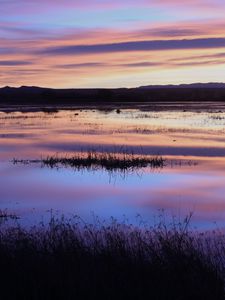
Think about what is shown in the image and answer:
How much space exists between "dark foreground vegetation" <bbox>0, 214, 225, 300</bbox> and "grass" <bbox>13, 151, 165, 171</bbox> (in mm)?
10822

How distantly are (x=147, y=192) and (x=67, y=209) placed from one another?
294 centimetres

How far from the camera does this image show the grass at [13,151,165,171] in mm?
21453

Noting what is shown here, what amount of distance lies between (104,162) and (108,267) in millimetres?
13743

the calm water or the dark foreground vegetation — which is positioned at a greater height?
the dark foreground vegetation

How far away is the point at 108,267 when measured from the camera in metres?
8.29

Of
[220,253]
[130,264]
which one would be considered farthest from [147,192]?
[130,264]

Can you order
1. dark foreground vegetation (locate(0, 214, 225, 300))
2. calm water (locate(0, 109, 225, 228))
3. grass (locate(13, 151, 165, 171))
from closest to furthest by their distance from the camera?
1. dark foreground vegetation (locate(0, 214, 225, 300))
2. calm water (locate(0, 109, 225, 228))
3. grass (locate(13, 151, 165, 171))

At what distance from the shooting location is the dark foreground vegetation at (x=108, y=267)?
7.50m

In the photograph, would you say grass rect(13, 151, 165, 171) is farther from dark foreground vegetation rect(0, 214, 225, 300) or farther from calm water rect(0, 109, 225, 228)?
dark foreground vegetation rect(0, 214, 225, 300)

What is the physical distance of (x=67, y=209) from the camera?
14.2m

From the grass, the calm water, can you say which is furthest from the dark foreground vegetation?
the grass

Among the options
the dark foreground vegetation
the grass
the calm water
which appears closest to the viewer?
the dark foreground vegetation

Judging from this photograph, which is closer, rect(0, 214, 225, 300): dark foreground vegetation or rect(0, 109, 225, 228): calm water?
rect(0, 214, 225, 300): dark foreground vegetation

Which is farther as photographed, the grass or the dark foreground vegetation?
the grass
